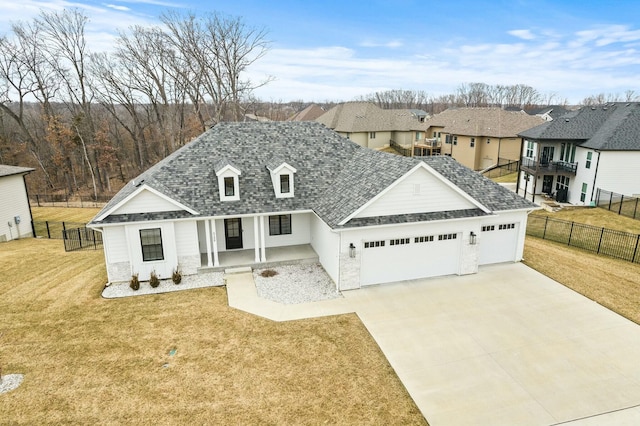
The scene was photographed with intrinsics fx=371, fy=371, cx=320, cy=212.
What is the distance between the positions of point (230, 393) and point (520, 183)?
116 feet

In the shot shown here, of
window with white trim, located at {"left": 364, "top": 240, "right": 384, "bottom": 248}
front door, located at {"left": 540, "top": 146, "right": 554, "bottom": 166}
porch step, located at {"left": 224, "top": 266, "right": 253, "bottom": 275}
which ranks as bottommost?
porch step, located at {"left": 224, "top": 266, "right": 253, "bottom": 275}

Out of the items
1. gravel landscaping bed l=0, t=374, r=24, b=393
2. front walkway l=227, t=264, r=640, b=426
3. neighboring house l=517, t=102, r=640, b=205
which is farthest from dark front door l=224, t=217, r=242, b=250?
neighboring house l=517, t=102, r=640, b=205

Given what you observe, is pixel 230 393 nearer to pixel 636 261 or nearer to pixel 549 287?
pixel 549 287

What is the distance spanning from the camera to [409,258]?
16.0 m

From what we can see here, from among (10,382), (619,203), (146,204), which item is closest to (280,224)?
(146,204)

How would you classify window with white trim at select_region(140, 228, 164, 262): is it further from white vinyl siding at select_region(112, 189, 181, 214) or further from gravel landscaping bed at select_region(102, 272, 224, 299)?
gravel landscaping bed at select_region(102, 272, 224, 299)

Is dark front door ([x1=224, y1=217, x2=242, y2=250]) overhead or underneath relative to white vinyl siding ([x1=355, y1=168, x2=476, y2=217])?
underneath

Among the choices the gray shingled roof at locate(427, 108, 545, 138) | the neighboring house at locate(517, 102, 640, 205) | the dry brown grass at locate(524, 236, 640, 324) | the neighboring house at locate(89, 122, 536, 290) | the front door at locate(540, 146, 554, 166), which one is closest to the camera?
the dry brown grass at locate(524, 236, 640, 324)

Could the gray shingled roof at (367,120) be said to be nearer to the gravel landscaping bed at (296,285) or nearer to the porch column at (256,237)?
the porch column at (256,237)

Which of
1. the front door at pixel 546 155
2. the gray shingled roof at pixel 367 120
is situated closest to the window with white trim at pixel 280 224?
the front door at pixel 546 155

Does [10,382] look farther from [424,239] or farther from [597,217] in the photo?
[597,217]

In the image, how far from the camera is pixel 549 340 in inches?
465

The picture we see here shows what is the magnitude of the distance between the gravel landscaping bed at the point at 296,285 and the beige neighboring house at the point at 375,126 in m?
35.0

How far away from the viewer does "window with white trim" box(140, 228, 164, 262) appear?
15.9 metres
